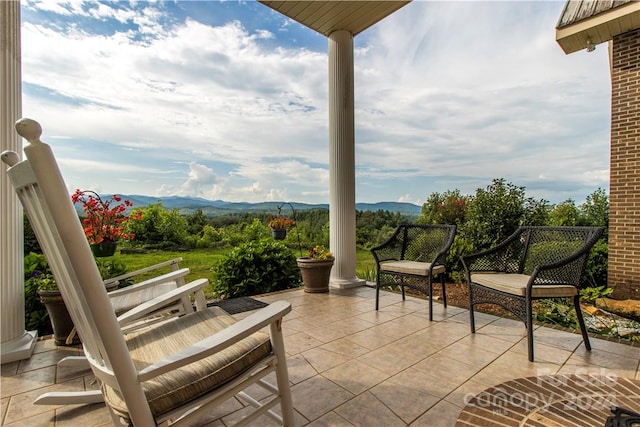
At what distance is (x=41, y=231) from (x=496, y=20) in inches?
235

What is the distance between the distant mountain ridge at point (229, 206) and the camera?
4.35 m

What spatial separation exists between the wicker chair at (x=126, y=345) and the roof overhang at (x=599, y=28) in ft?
17.5

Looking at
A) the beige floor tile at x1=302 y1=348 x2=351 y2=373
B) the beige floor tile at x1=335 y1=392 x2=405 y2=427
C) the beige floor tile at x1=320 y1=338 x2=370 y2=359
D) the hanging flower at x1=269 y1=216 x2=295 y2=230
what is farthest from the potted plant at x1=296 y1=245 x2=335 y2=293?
the beige floor tile at x1=335 y1=392 x2=405 y2=427

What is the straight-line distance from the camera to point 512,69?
201 inches

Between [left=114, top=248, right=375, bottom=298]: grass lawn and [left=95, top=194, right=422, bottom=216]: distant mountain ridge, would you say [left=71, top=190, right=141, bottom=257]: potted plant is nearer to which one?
[left=114, top=248, right=375, bottom=298]: grass lawn

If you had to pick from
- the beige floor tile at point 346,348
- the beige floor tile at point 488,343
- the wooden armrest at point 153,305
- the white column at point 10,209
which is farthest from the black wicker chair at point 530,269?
the white column at point 10,209

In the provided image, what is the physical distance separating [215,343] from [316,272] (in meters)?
2.84

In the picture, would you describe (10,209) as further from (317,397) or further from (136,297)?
(317,397)

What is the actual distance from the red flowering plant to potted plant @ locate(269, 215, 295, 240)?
6.33ft

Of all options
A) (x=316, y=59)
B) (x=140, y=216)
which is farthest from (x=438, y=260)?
(x=316, y=59)

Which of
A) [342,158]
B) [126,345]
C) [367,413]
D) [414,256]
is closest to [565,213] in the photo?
[414,256]

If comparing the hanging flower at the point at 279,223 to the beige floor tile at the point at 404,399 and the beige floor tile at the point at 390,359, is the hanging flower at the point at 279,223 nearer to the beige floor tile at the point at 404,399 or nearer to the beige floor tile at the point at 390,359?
the beige floor tile at the point at 390,359

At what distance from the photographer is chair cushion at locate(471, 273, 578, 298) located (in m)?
2.08

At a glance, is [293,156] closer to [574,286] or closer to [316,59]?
[316,59]
